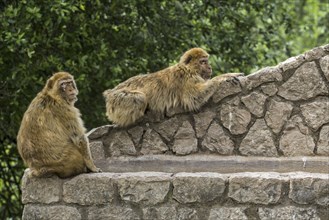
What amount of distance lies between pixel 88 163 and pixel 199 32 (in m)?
4.44

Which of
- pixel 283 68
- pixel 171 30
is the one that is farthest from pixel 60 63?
pixel 283 68

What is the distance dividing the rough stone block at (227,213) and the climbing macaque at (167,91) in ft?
3.74

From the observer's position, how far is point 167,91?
9680 millimetres

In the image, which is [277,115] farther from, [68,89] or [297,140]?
[68,89]

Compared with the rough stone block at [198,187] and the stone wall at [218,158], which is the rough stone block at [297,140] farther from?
the rough stone block at [198,187]

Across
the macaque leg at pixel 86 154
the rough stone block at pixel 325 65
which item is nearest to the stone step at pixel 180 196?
the macaque leg at pixel 86 154

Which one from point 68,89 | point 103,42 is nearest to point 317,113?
point 68,89

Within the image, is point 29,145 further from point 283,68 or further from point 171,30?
point 171,30

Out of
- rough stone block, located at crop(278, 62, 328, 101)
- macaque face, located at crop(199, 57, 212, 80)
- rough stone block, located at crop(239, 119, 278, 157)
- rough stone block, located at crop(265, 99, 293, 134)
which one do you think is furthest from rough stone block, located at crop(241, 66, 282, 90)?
macaque face, located at crop(199, 57, 212, 80)

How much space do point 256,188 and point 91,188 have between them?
165 centimetres

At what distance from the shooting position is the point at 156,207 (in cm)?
919

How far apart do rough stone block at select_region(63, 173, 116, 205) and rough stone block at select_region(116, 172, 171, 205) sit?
0.11 meters

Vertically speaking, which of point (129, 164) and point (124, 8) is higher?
point (124, 8)

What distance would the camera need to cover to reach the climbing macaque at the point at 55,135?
9.14 metres
